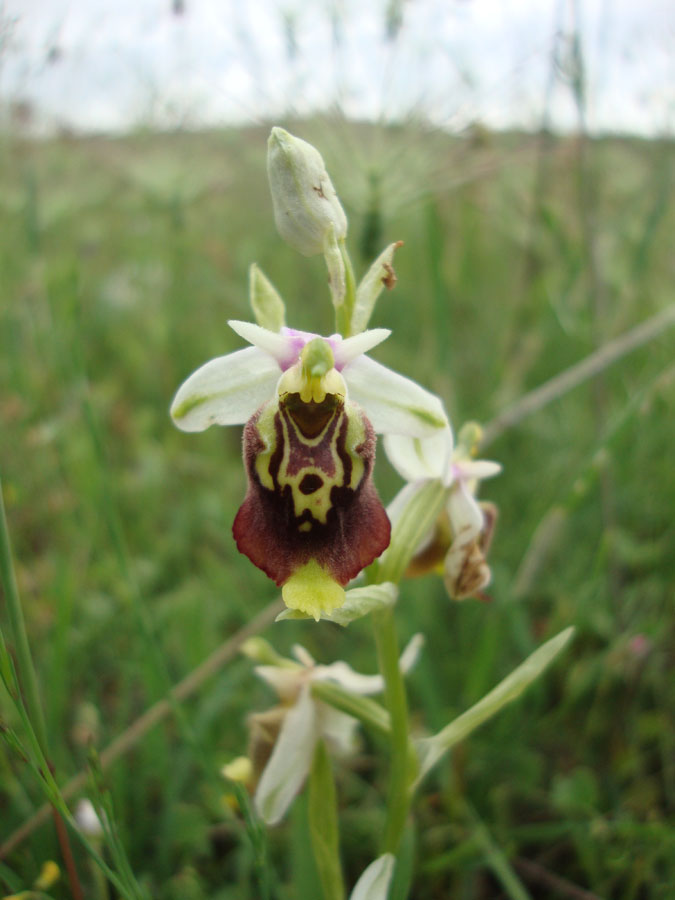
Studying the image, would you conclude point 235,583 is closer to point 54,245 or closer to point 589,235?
point 589,235

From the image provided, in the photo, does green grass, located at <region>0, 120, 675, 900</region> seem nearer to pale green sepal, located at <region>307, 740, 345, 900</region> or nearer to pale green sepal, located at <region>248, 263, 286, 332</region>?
pale green sepal, located at <region>307, 740, 345, 900</region>

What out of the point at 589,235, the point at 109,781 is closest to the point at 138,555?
the point at 109,781

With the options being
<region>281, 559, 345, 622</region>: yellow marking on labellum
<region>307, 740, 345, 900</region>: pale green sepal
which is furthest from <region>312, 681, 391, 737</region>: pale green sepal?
<region>281, 559, 345, 622</region>: yellow marking on labellum

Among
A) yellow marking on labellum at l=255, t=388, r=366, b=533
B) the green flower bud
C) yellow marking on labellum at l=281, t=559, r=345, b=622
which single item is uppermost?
the green flower bud

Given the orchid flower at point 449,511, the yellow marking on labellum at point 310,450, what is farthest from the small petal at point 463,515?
the yellow marking on labellum at point 310,450

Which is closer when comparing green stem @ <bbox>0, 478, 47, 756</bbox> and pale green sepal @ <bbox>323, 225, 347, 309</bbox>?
green stem @ <bbox>0, 478, 47, 756</bbox>

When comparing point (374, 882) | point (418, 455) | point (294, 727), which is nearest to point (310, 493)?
point (418, 455)
